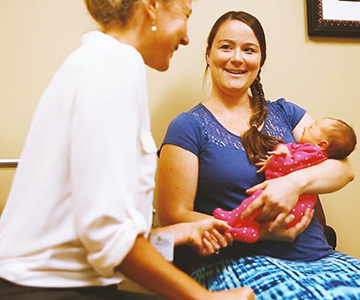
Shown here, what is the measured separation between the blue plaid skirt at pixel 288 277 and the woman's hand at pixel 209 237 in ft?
0.34

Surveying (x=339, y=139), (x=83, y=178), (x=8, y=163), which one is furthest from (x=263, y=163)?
(x=8, y=163)

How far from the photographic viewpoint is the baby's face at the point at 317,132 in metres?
1.35

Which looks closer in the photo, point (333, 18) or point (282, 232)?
point (282, 232)

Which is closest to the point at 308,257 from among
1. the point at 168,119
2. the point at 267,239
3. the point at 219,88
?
the point at 267,239

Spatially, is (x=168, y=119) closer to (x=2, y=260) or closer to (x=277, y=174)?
(x=277, y=174)

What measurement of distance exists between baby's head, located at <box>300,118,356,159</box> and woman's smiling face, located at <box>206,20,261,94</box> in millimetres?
341

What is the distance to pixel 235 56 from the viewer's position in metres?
1.47

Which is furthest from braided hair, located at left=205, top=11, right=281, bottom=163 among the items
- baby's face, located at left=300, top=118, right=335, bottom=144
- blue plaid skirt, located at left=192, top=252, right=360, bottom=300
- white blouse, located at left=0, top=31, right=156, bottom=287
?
white blouse, located at left=0, top=31, right=156, bottom=287

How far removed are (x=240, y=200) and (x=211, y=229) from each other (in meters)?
0.21

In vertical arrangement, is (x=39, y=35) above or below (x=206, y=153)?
above

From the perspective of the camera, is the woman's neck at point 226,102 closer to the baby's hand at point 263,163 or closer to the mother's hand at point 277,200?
the baby's hand at point 263,163

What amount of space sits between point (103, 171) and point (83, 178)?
1.5 inches

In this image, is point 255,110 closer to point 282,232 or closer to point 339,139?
point 339,139

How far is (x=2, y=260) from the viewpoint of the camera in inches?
29.5
